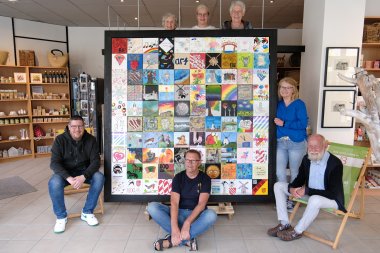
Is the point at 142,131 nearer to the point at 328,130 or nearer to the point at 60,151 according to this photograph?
the point at 60,151

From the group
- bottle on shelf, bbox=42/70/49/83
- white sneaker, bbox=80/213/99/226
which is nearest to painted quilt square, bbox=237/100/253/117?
white sneaker, bbox=80/213/99/226

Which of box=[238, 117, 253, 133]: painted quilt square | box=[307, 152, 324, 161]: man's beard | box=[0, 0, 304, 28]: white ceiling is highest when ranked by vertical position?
box=[0, 0, 304, 28]: white ceiling

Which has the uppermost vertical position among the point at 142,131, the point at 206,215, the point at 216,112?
the point at 216,112

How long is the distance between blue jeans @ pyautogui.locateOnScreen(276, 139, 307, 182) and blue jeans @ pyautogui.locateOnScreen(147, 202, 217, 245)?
3.60 ft

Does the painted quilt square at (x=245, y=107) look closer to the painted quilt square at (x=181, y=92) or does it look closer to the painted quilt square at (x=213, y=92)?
the painted quilt square at (x=213, y=92)

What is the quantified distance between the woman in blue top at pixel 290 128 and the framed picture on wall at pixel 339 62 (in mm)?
628

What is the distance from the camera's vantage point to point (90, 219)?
125 inches

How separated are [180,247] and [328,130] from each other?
7.94 ft

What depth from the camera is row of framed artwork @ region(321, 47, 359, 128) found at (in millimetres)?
3635

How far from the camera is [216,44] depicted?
3275mm

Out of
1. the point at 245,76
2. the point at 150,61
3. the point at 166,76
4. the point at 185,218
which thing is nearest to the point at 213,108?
the point at 245,76

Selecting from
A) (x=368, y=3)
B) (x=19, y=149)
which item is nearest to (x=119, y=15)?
(x=19, y=149)

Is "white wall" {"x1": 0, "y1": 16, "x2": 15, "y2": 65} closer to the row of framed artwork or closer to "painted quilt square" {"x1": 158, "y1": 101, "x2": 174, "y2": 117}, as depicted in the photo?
"painted quilt square" {"x1": 158, "y1": 101, "x2": 174, "y2": 117}

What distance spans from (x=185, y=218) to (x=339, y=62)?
105 inches
